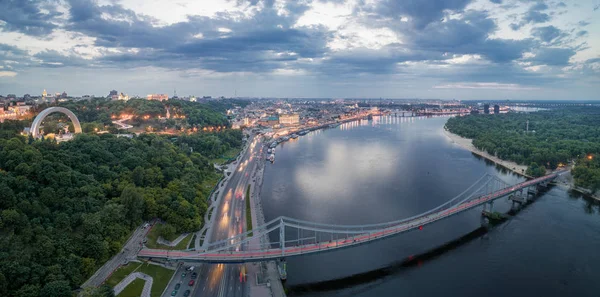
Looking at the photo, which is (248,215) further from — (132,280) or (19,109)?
(19,109)

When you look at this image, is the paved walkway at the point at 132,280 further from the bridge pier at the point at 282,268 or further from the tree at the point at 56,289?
the bridge pier at the point at 282,268

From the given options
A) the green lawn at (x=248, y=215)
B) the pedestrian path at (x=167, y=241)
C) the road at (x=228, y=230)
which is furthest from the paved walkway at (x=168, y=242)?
the green lawn at (x=248, y=215)

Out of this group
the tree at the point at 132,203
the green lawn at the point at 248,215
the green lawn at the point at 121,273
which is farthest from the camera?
the green lawn at the point at 248,215

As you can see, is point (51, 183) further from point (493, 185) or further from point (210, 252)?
point (493, 185)

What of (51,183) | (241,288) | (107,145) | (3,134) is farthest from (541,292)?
(3,134)

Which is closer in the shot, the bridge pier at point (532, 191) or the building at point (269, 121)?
the bridge pier at point (532, 191)

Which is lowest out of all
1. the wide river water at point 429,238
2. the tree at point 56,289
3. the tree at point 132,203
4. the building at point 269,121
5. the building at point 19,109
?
the wide river water at point 429,238
